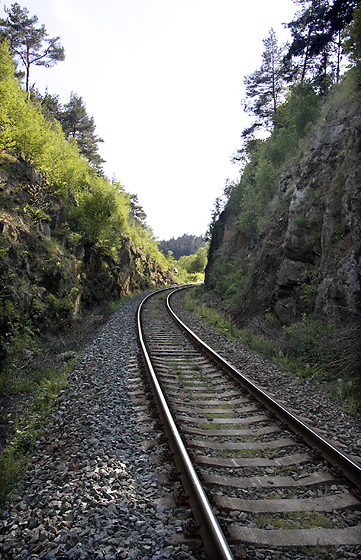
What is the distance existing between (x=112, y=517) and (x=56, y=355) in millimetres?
6579

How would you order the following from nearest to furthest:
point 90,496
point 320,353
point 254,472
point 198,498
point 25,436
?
1. point 198,498
2. point 90,496
3. point 254,472
4. point 25,436
5. point 320,353

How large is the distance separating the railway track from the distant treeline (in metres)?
146

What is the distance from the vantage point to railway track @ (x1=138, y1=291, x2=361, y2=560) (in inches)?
98.0

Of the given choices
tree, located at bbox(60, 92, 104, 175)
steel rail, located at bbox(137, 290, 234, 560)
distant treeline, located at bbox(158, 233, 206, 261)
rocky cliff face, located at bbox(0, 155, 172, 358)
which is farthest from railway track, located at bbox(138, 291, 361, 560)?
distant treeline, located at bbox(158, 233, 206, 261)

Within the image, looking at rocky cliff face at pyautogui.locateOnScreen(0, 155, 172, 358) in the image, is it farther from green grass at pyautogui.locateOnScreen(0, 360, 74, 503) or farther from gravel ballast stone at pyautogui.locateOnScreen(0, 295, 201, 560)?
gravel ballast stone at pyautogui.locateOnScreen(0, 295, 201, 560)

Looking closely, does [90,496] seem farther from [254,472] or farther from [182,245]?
[182,245]

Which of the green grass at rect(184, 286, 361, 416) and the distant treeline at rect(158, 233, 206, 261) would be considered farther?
the distant treeline at rect(158, 233, 206, 261)

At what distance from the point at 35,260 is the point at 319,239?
9.28 meters

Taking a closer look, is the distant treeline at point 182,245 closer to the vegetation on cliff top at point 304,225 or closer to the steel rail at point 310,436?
the vegetation on cliff top at point 304,225

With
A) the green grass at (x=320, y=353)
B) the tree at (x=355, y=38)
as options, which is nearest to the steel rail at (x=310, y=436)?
the green grass at (x=320, y=353)

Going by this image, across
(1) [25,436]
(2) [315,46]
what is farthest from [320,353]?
(2) [315,46]

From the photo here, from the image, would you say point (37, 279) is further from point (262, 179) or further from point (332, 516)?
point (262, 179)

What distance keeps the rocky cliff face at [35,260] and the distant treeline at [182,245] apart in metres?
136

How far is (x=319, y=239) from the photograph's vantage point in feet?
31.4
